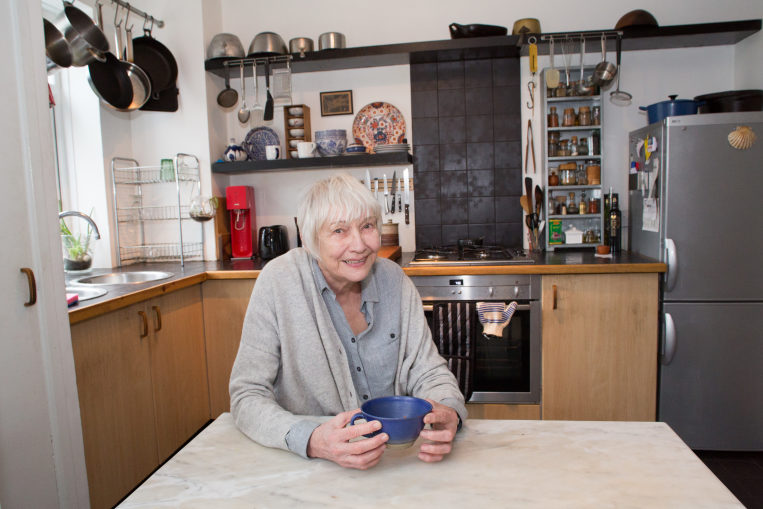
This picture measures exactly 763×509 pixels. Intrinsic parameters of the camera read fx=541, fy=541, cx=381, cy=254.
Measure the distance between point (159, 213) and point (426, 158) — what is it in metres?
1.63

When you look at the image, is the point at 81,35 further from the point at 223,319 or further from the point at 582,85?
the point at 582,85

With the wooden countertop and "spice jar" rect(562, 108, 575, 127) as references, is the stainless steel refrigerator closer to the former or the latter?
the wooden countertop

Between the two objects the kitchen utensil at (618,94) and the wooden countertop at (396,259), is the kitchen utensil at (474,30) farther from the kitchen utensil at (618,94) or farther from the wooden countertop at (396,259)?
the wooden countertop at (396,259)

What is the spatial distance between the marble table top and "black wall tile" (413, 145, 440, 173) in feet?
7.83

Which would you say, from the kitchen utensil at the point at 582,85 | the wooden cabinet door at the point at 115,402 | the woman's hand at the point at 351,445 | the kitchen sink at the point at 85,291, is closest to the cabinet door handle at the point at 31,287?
the wooden cabinet door at the point at 115,402

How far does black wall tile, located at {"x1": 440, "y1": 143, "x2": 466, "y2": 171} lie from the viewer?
3.22m

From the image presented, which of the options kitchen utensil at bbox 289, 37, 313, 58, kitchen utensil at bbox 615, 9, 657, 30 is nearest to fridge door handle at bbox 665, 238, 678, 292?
kitchen utensil at bbox 615, 9, 657, 30

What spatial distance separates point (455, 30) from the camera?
9.61 ft

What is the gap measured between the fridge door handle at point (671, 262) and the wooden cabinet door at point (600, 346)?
0.06 meters

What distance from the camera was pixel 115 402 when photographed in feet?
6.68

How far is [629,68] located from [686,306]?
144 cm

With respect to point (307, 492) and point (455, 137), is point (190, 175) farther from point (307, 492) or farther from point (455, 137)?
point (307, 492)

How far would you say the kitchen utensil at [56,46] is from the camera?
2188mm

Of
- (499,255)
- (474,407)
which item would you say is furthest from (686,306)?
(474,407)
